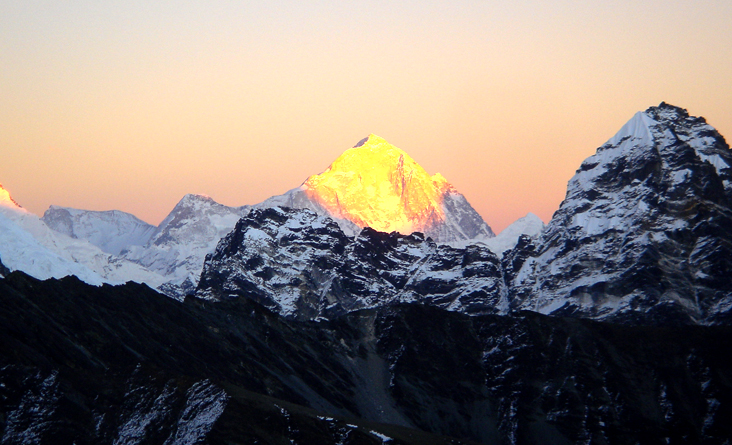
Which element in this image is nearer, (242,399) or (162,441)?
(162,441)

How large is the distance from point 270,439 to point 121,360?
46.8m

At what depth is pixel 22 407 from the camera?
475 feet

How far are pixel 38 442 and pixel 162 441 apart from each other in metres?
16.1

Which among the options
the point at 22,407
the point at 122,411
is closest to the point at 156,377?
the point at 122,411

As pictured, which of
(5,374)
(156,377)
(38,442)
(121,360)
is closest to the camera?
(38,442)

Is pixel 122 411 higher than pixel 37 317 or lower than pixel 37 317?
lower

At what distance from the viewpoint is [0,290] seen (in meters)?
190

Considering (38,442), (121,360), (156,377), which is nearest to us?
(38,442)

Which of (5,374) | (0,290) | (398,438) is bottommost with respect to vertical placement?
(5,374)

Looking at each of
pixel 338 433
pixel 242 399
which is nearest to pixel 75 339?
pixel 242 399

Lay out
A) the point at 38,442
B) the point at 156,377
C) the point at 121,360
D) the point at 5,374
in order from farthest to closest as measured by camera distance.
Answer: the point at 121,360 < the point at 156,377 < the point at 5,374 < the point at 38,442

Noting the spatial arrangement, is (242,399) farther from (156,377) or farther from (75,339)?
(75,339)

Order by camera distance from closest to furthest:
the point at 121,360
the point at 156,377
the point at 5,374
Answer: the point at 5,374
the point at 156,377
the point at 121,360

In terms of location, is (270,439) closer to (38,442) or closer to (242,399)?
(242,399)
